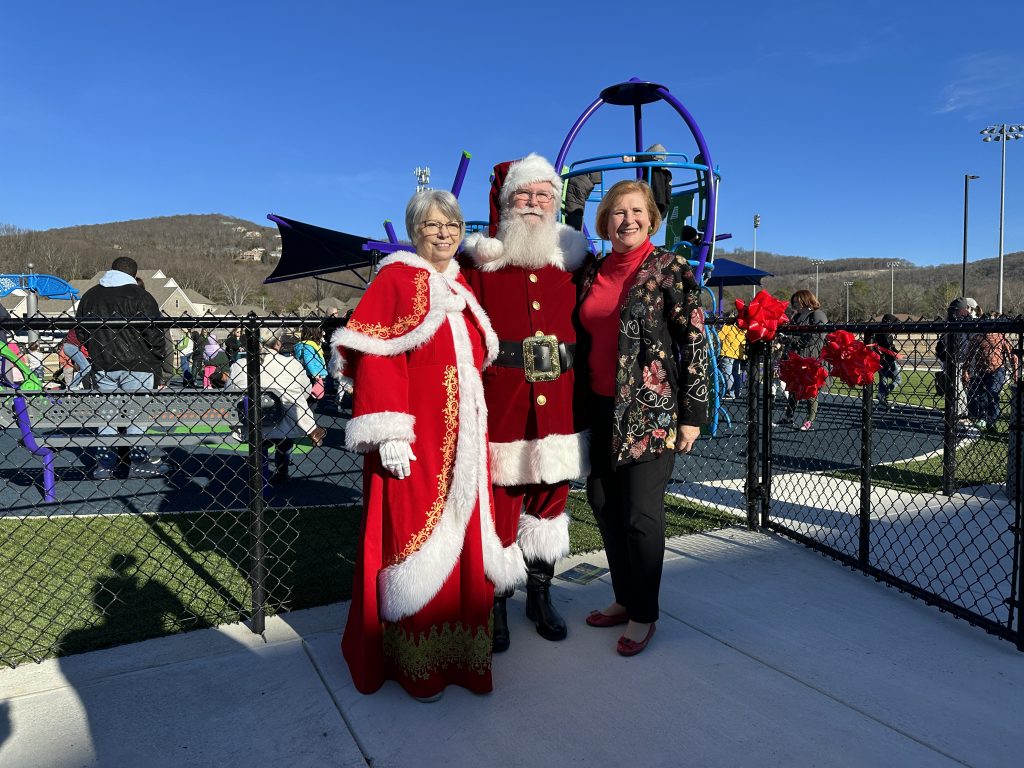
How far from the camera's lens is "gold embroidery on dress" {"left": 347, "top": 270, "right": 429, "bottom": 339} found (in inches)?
86.0

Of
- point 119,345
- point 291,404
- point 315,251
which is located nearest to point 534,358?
point 291,404

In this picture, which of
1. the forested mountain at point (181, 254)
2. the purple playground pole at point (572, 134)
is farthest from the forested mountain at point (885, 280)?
the purple playground pole at point (572, 134)

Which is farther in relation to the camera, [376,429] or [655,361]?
[655,361]

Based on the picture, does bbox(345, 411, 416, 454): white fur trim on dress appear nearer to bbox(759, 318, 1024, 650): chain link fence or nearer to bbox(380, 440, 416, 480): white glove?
bbox(380, 440, 416, 480): white glove

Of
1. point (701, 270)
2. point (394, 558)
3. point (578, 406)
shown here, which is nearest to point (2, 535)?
point (394, 558)

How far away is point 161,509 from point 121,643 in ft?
8.02

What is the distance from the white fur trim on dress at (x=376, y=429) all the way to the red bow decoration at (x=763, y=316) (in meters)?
2.34

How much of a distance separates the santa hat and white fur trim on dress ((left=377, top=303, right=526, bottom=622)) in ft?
1.84

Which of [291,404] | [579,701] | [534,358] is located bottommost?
[579,701]

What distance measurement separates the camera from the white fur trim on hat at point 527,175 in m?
2.61

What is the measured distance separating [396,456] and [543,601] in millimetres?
1086

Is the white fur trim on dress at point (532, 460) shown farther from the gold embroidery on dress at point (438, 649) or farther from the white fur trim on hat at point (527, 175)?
the white fur trim on hat at point (527, 175)

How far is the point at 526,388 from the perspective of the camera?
8.27 feet

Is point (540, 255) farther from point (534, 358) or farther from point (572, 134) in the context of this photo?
point (572, 134)
